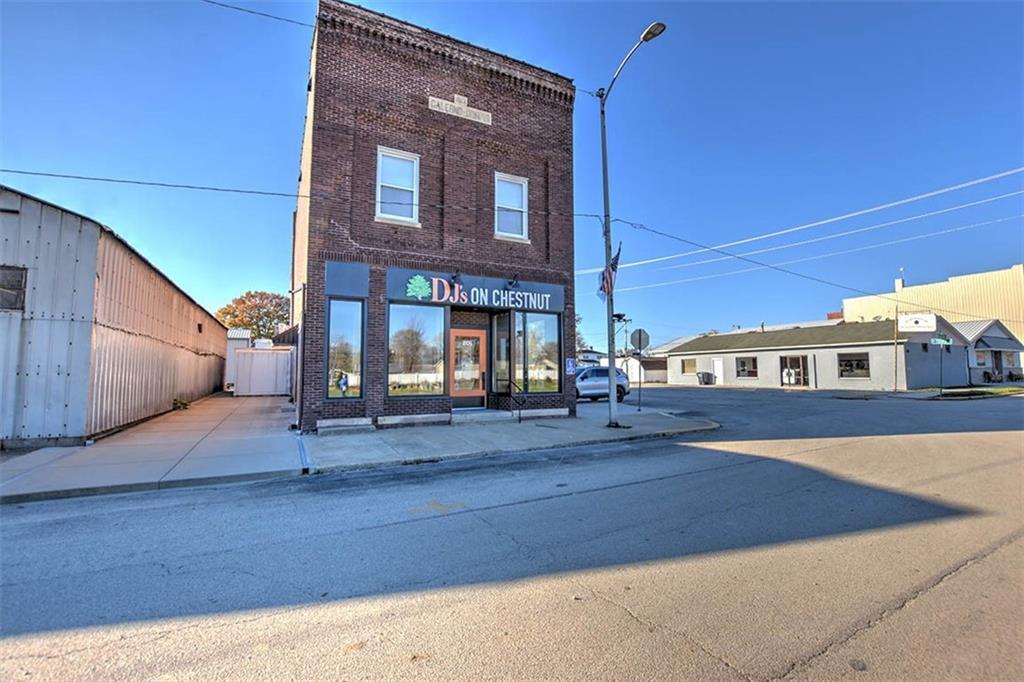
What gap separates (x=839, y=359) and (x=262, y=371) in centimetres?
3819

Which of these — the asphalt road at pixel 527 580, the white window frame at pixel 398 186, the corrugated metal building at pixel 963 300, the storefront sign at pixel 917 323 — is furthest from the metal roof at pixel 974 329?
the white window frame at pixel 398 186

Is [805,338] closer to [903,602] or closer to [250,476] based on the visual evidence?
[903,602]

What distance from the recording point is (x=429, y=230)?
14133 mm

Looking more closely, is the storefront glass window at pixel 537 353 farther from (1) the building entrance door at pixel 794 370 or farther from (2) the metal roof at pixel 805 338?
(1) the building entrance door at pixel 794 370

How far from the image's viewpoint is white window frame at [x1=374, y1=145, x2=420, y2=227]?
13.5 metres

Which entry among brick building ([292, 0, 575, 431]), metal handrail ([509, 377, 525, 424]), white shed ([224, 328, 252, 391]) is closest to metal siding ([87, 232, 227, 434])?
brick building ([292, 0, 575, 431])

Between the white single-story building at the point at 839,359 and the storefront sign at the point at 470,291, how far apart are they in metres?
28.2

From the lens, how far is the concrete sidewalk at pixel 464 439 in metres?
9.41

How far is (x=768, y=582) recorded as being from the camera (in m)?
3.96

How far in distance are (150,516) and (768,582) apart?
6.58 metres

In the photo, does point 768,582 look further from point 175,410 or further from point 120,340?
point 175,410

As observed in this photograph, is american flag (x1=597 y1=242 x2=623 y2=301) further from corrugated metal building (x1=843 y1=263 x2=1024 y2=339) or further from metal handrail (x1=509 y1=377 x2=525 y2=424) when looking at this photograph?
corrugated metal building (x1=843 y1=263 x2=1024 y2=339)

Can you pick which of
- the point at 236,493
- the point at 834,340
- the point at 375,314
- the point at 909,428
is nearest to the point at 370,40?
the point at 375,314

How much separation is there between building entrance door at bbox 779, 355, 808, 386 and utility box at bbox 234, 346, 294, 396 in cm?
3532
